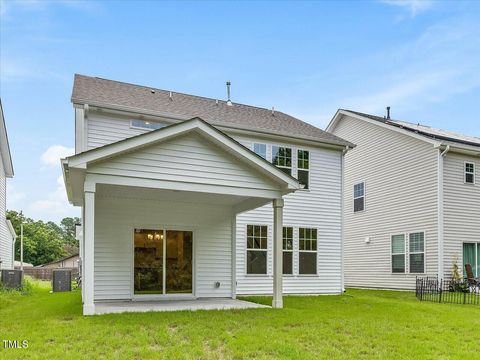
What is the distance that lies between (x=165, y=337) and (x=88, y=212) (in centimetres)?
301

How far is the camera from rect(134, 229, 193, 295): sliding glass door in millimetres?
11375

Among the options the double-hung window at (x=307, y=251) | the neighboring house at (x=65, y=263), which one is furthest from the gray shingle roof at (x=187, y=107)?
the neighboring house at (x=65, y=263)

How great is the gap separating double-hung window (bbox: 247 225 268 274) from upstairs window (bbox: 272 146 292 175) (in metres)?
2.11

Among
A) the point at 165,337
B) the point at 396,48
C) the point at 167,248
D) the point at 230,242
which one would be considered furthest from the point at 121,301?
the point at 396,48

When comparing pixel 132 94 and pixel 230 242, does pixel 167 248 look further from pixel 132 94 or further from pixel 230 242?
pixel 132 94

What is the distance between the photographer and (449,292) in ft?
46.7

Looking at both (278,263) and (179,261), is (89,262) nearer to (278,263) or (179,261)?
(179,261)

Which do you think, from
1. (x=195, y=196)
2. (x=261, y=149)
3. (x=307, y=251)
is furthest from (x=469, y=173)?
(x=195, y=196)

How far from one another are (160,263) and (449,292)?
9613 mm

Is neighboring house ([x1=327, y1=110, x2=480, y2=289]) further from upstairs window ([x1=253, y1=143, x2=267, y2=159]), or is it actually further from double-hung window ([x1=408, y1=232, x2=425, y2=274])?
upstairs window ([x1=253, y1=143, x2=267, y2=159])

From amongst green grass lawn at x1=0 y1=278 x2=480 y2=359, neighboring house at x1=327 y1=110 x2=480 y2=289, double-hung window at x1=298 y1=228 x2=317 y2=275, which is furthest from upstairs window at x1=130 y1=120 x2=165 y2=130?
neighboring house at x1=327 y1=110 x2=480 y2=289

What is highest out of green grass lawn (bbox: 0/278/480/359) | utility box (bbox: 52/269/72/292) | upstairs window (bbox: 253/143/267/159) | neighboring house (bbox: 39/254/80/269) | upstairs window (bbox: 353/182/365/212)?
upstairs window (bbox: 253/143/267/159)

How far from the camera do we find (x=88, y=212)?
8.15 meters

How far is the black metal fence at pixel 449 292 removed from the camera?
41.1 feet
